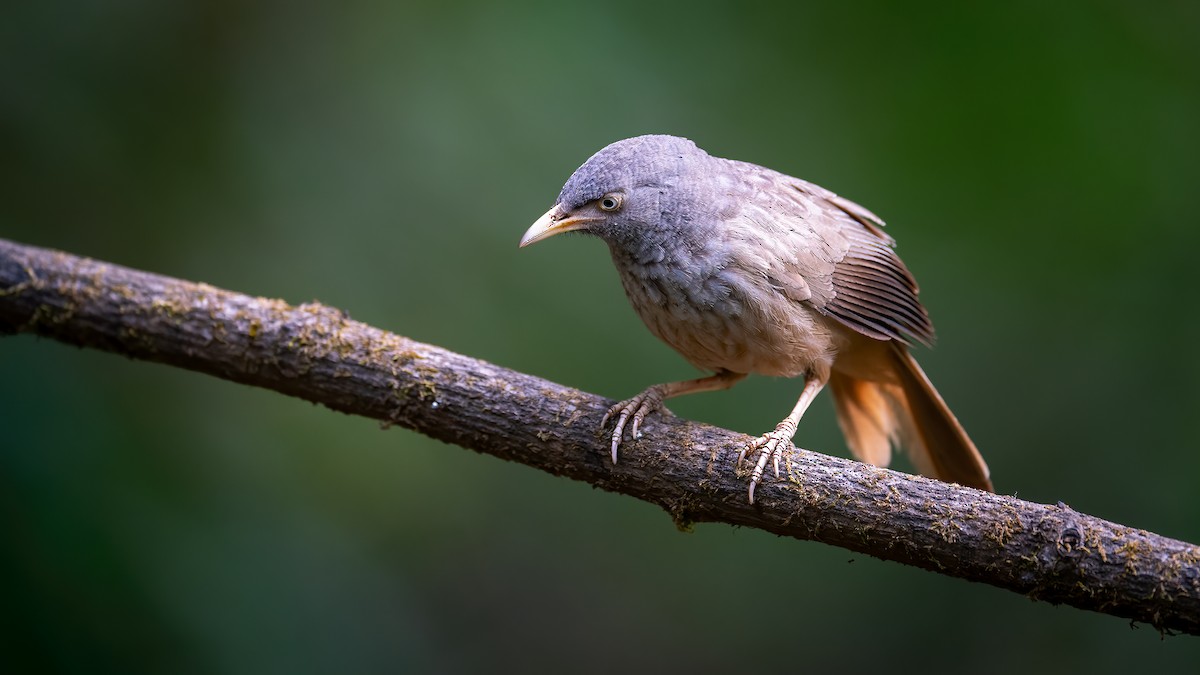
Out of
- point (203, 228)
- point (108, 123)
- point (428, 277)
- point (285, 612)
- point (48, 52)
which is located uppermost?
point (48, 52)

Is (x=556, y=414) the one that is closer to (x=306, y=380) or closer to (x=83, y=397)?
(x=306, y=380)

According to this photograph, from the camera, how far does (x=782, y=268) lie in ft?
10.7

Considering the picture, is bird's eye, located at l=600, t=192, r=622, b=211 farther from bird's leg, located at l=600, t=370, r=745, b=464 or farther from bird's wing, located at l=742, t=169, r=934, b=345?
bird's leg, located at l=600, t=370, r=745, b=464

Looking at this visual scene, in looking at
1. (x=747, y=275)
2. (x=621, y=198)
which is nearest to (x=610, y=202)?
(x=621, y=198)

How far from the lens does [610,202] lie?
3340 millimetres

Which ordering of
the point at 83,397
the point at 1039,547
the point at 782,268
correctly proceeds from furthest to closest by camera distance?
the point at 83,397
the point at 782,268
the point at 1039,547

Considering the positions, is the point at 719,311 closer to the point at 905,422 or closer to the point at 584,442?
the point at 584,442

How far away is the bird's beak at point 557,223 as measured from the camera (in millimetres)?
3305

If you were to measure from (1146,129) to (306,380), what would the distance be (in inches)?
167

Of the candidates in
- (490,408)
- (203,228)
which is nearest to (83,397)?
(203,228)

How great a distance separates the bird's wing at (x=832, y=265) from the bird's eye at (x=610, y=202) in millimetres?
454

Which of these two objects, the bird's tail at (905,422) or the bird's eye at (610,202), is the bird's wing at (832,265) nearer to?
the bird's tail at (905,422)

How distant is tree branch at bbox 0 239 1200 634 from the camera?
8.63 feet

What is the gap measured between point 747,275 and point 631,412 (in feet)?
2.01
